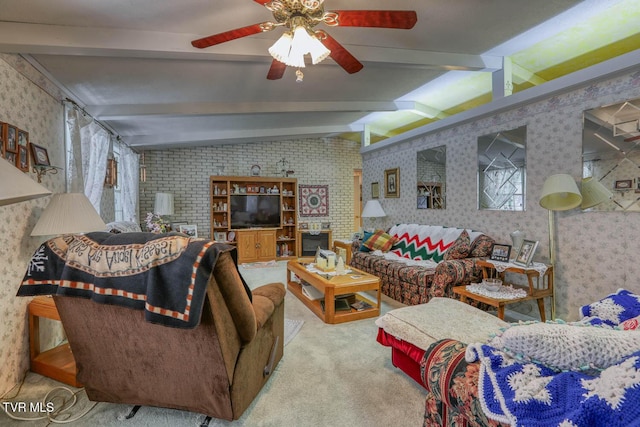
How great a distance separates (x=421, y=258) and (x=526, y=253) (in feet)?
4.77

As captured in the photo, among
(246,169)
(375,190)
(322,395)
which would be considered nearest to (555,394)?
(322,395)

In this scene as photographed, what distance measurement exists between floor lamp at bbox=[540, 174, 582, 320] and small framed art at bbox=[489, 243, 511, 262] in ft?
1.21

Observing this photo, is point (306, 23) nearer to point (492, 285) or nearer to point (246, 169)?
point (492, 285)

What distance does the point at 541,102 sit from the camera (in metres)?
3.22

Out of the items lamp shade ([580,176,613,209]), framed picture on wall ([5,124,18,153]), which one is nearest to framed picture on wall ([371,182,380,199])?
lamp shade ([580,176,613,209])

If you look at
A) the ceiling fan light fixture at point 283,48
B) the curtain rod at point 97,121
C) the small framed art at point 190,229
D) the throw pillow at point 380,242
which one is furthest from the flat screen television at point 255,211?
the ceiling fan light fixture at point 283,48

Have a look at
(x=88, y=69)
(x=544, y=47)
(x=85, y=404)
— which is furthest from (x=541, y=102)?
(x=85, y=404)

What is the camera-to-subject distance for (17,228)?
213 centimetres

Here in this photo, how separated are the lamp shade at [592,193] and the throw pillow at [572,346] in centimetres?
241

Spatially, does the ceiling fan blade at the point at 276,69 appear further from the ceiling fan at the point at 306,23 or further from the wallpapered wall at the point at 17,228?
the wallpapered wall at the point at 17,228

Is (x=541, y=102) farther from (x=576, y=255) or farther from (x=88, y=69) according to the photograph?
(x=88, y=69)

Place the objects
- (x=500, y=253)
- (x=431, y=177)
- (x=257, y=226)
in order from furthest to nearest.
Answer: (x=257, y=226), (x=431, y=177), (x=500, y=253)

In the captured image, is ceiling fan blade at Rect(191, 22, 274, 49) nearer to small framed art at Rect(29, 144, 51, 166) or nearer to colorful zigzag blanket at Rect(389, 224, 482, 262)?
small framed art at Rect(29, 144, 51, 166)

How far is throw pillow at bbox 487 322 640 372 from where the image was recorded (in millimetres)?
865
